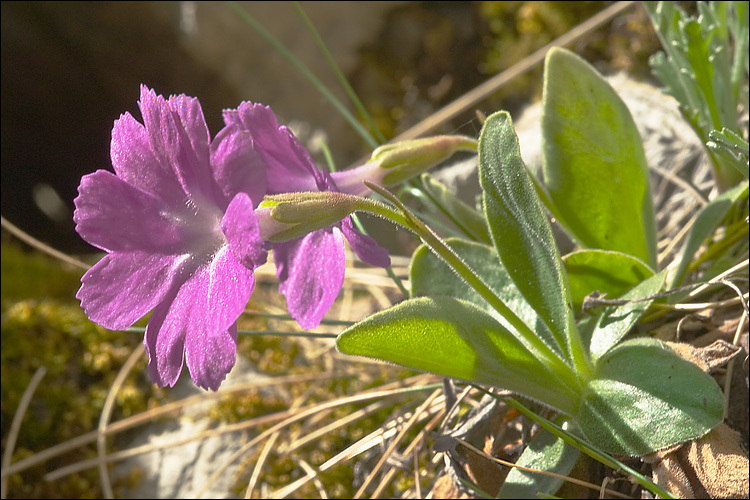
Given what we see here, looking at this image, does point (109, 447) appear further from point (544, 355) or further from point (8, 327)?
point (544, 355)

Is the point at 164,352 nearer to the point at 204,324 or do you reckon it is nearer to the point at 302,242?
the point at 204,324

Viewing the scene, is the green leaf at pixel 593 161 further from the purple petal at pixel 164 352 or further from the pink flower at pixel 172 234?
the purple petal at pixel 164 352

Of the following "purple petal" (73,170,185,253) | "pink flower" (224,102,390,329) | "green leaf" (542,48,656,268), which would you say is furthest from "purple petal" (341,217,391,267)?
"green leaf" (542,48,656,268)

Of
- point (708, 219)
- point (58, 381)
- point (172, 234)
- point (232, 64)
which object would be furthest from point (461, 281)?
point (232, 64)

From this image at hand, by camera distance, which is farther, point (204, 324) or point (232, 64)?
point (232, 64)

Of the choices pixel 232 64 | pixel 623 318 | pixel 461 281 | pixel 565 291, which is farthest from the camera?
pixel 232 64

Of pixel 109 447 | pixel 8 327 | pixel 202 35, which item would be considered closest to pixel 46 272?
pixel 8 327

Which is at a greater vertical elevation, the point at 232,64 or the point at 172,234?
the point at 232,64
